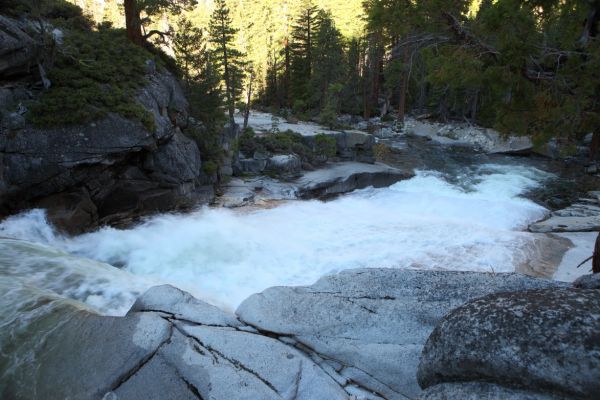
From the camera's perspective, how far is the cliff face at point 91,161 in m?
9.45

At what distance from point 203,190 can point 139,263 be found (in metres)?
5.74

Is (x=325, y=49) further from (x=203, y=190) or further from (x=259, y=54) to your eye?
(x=203, y=190)

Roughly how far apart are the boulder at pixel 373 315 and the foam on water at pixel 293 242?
2723 millimetres

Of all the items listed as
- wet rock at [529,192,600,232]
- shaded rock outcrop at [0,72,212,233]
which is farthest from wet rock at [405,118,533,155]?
shaded rock outcrop at [0,72,212,233]

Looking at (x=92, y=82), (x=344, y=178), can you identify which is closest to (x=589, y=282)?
(x=92, y=82)

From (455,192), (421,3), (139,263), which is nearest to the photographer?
(421,3)

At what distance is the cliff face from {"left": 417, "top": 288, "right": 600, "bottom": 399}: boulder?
406 inches

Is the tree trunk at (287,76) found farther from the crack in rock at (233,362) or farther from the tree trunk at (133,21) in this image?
the crack in rock at (233,362)

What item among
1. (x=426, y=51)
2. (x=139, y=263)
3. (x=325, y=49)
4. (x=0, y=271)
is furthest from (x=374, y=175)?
(x=325, y=49)

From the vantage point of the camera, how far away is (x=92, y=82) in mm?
11203

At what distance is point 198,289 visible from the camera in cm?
811

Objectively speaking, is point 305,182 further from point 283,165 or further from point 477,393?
point 477,393

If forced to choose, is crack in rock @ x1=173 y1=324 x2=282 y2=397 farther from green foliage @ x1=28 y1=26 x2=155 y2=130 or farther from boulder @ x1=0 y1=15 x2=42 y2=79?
boulder @ x1=0 y1=15 x2=42 y2=79

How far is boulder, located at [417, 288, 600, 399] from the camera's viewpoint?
8.18 feet
